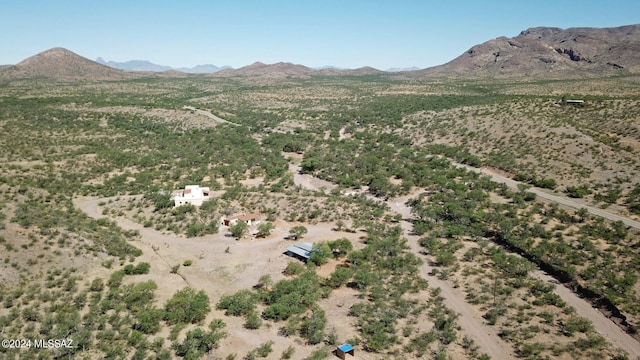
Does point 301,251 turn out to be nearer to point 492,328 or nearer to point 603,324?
point 492,328

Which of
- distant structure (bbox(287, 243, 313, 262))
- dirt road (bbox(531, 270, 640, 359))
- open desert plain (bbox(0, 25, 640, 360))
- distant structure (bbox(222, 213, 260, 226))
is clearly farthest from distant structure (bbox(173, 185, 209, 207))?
dirt road (bbox(531, 270, 640, 359))

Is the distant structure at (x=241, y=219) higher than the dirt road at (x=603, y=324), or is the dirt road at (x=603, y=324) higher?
the distant structure at (x=241, y=219)

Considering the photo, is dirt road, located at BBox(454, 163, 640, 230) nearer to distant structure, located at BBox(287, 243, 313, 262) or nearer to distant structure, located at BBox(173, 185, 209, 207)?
distant structure, located at BBox(287, 243, 313, 262)

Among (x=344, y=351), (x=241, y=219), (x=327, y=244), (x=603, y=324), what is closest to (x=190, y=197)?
(x=241, y=219)

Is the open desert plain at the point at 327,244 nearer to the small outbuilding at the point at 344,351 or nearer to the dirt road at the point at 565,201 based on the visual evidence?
the dirt road at the point at 565,201

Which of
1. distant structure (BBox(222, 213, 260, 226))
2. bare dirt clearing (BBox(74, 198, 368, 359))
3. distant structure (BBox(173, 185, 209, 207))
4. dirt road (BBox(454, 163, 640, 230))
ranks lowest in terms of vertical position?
bare dirt clearing (BBox(74, 198, 368, 359))

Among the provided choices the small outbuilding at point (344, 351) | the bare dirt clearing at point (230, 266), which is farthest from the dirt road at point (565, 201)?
the small outbuilding at point (344, 351)

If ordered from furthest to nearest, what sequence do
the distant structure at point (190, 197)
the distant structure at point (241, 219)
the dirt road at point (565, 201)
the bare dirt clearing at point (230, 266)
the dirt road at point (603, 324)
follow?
the distant structure at point (190, 197), the distant structure at point (241, 219), the dirt road at point (565, 201), the bare dirt clearing at point (230, 266), the dirt road at point (603, 324)
